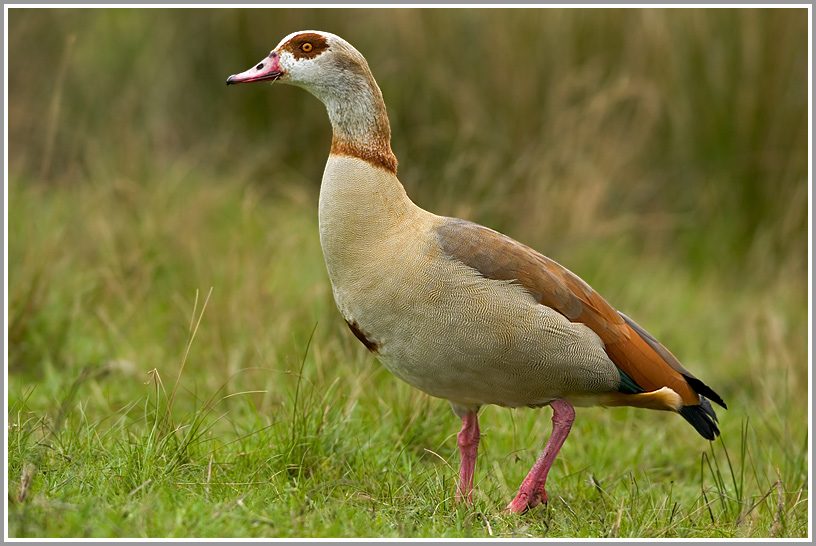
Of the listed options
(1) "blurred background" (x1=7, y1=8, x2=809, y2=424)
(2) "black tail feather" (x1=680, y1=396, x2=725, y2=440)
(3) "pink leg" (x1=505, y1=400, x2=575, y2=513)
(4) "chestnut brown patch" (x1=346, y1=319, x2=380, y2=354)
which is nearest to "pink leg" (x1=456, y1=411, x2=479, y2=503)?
(3) "pink leg" (x1=505, y1=400, x2=575, y2=513)

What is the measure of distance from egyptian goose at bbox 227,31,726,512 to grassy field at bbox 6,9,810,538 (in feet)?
1.32

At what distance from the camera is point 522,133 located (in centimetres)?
774

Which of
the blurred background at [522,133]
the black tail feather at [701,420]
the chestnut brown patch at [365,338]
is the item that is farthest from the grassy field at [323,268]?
the chestnut brown patch at [365,338]

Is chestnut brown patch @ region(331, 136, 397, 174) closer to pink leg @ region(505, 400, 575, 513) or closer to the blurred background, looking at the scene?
pink leg @ region(505, 400, 575, 513)

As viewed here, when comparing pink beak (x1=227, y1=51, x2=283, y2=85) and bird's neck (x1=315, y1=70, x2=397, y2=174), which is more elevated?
pink beak (x1=227, y1=51, x2=283, y2=85)

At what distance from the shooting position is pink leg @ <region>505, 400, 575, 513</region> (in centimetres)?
359

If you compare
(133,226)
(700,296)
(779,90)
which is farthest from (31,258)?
(779,90)

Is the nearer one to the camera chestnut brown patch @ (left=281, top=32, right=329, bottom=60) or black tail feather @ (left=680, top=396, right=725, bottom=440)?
chestnut brown patch @ (left=281, top=32, right=329, bottom=60)

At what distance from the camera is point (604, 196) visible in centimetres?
750

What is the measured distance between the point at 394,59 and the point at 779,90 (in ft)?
9.68

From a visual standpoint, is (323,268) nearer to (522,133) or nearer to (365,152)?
(522,133)

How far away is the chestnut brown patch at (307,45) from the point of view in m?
3.62

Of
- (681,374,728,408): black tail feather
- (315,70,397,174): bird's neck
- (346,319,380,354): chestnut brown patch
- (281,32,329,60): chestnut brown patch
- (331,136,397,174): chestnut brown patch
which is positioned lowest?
(681,374,728,408): black tail feather

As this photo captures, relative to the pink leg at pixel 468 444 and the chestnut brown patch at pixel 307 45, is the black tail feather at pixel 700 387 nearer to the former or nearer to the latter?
the pink leg at pixel 468 444
